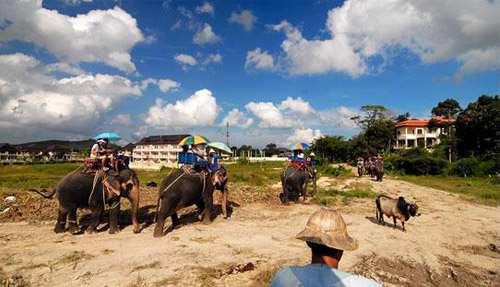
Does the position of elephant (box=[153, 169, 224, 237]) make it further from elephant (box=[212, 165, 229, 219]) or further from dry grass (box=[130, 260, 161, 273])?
dry grass (box=[130, 260, 161, 273])

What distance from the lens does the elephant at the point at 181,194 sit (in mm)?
9047

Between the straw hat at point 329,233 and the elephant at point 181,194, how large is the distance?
269 inches

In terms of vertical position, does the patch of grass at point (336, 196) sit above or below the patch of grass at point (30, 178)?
above

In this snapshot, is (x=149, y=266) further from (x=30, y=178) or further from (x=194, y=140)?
(x=30, y=178)

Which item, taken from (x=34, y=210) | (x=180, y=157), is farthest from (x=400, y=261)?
(x=34, y=210)

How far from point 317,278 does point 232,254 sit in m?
5.20

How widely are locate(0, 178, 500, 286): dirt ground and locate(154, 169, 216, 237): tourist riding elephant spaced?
0.46 metres

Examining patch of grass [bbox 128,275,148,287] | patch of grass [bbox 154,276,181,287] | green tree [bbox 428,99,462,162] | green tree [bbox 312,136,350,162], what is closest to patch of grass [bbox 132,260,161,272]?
patch of grass [bbox 128,275,148,287]

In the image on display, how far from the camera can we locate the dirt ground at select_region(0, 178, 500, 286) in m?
6.15

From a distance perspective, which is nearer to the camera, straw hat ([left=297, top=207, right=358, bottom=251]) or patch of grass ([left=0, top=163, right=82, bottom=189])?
straw hat ([left=297, top=207, right=358, bottom=251])

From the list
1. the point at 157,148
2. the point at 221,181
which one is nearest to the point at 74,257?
the point at 221,181

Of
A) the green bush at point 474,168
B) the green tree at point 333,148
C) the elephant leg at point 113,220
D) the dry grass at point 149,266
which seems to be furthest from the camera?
the green tree at point 333,148

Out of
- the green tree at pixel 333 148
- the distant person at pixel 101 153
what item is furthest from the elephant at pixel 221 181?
the green tree at pixel 333 148

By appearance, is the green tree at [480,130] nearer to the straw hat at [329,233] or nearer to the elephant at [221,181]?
the elephant at [221,181]
